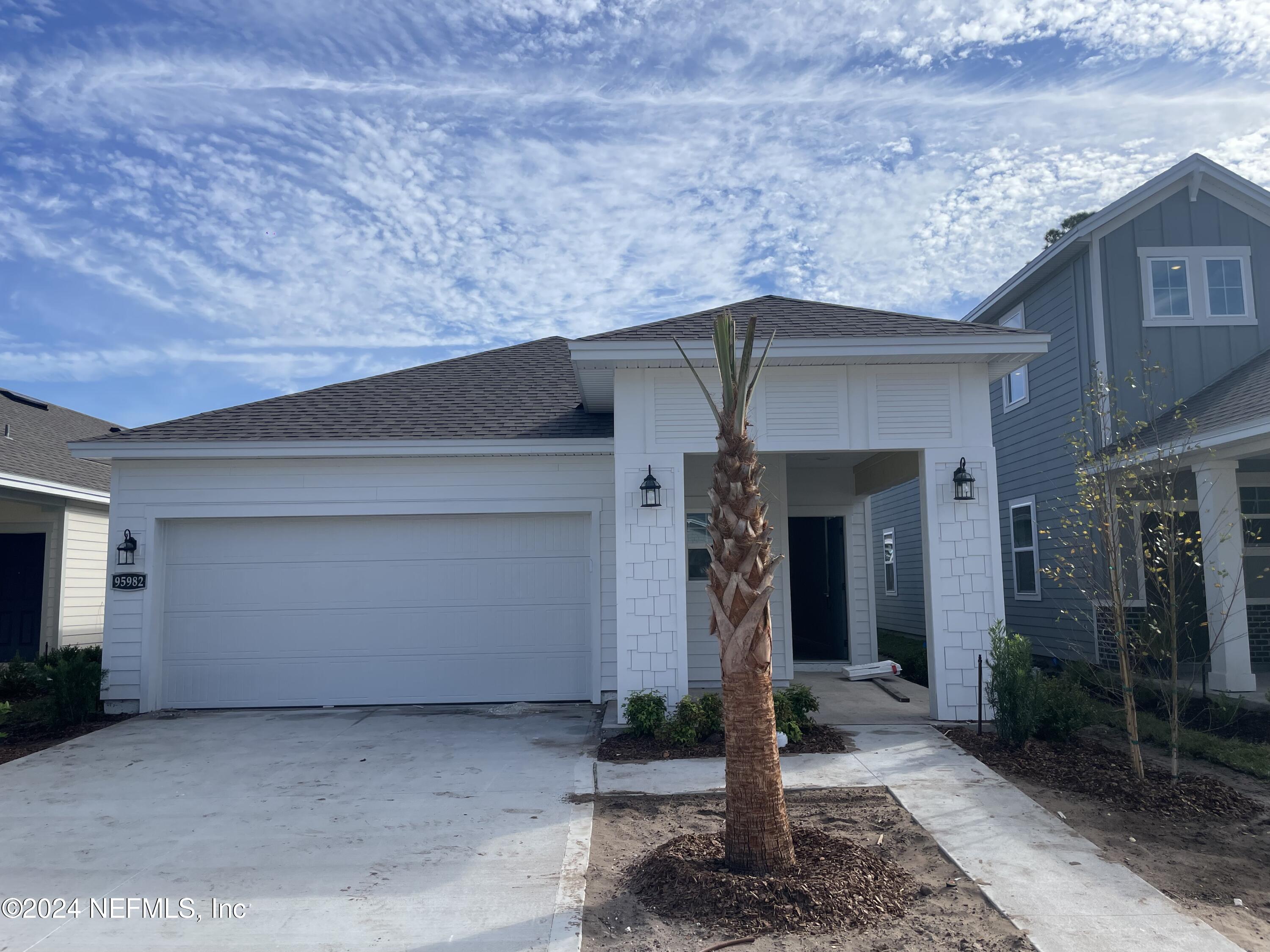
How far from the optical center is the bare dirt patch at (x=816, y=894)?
3.80 m

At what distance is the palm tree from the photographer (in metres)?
4.34

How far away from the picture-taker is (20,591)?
46.7ft

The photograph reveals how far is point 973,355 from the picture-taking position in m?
8.09

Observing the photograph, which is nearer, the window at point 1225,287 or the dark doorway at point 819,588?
the window at point 1225,287

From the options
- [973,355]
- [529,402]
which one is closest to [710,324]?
[973,355]

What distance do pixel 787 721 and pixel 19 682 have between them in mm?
9588

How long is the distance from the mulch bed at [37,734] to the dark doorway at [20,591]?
603cm

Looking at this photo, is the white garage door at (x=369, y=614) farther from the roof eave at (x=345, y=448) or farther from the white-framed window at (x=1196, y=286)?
the white-framed window at (x=1196, y=286)

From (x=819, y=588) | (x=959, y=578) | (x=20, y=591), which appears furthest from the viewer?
(x=819, y=588)

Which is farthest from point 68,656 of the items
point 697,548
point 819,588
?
point 819,588

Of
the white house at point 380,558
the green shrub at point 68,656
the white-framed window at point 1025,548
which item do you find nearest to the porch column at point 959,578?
the white house at point 380,558

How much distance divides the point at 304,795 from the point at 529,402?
596 cm

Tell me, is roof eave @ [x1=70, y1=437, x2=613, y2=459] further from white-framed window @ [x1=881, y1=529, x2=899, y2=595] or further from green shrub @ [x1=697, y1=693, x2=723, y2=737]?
white-framed window @ [x1=881, y1=529, x2=899, y2=595]

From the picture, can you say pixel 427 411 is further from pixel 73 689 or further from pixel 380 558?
pixel 73 689
